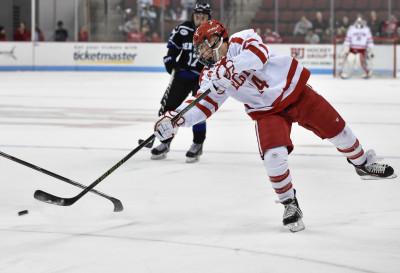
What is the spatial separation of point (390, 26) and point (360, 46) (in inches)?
55.0

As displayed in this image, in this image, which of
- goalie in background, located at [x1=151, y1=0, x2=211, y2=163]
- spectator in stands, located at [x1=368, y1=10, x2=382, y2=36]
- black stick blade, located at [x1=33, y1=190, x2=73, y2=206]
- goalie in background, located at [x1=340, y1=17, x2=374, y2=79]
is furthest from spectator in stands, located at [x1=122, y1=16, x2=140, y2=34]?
black stick blade, located at [x1=33, y1=190, x2=73, y2=206]

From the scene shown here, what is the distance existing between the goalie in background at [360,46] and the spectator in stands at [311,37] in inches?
54.7

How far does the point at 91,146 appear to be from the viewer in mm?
6434

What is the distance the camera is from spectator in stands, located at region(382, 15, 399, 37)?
18.7 m

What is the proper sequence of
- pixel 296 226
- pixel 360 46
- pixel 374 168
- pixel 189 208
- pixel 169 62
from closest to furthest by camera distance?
1. pixel 296 226
2. pixel 189 208
3. pixel 374 168
4. pixel 169 62
5. pixel 360 46

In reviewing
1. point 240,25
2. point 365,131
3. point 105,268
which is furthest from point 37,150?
point 240,25

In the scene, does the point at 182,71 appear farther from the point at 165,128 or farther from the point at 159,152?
the point at 165,128

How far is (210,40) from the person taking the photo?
3.62 m

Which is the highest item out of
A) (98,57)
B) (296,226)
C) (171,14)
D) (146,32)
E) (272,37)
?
(171,14)

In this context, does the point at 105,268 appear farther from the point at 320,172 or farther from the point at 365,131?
the point at 365,131

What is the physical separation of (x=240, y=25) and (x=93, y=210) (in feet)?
50.8

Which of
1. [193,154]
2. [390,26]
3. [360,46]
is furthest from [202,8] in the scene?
[390,26]

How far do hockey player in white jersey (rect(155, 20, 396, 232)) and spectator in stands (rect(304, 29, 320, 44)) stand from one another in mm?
15679

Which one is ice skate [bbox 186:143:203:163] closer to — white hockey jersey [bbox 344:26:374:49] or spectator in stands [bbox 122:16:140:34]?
white hockey jersey [bbox 344:26:374:49]
